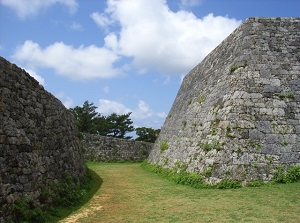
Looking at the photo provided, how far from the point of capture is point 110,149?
76.8 feet

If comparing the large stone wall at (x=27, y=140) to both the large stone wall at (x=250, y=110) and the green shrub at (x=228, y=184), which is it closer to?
the green shrub at (x=228, y=184)

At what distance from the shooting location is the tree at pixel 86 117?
120 ft

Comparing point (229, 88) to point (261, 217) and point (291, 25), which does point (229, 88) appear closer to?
point (291, 25)

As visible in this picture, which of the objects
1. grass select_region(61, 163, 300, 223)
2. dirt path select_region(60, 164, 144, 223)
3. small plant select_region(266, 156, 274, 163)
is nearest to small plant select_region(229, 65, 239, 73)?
small plant select_region(266, 156, 274, 163)

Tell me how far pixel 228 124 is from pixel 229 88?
1619mm

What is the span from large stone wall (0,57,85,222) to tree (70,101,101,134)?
27356 mm

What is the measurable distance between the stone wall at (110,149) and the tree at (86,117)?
40.2 feet

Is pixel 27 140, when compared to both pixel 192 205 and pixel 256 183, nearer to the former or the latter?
pixel 192 205

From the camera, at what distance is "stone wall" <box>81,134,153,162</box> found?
22.4m

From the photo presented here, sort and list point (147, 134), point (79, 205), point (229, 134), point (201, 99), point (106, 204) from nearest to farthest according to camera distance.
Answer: point (79, 205) < point (106, 204) < point (229, 134) < point (201, 99) < point (147, 134)

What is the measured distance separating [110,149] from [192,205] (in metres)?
16.2

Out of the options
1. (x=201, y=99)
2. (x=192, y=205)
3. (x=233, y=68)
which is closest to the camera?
(x=192, y=205)

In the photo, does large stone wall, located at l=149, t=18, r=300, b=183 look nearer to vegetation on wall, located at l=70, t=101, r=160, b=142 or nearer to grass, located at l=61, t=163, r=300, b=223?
grass, located at l=61, t=163, r=300, b=223

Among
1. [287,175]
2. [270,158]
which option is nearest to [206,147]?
[270,158]
